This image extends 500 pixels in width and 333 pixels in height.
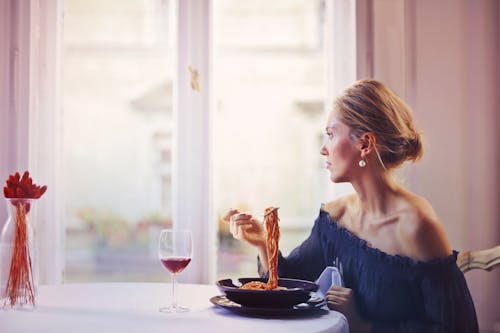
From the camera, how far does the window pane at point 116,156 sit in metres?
5.94

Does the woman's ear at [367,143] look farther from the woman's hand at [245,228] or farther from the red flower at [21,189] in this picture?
the red flower at [21,189]

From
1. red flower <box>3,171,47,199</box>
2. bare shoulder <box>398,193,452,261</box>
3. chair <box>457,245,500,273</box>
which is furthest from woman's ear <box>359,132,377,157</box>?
red flower <box>3,171,47,199</box>

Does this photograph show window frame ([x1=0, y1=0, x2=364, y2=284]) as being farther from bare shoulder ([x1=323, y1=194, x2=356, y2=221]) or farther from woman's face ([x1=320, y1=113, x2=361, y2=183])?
woman's face ([x1=320, y1=113, x2=361, y2=183])

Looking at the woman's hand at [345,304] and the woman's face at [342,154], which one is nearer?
the woman's hand at [345,304]

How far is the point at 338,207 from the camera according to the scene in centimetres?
190

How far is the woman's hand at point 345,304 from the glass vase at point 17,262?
2.31 ft

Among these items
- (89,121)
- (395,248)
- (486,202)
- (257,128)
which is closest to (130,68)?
(89,121)

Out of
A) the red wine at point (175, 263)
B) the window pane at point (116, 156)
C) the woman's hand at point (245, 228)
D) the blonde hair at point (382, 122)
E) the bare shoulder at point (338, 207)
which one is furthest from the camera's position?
the window pane at point (116, 156)

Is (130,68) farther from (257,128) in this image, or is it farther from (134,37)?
(257,128)

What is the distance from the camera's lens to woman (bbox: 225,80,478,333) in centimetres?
155

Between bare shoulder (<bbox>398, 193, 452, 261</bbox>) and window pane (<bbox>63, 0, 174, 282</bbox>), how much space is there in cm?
435

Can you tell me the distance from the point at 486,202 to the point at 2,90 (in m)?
1.93

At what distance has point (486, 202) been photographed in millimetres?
2326

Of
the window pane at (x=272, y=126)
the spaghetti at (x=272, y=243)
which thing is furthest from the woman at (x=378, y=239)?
the window pane at (x=272, y=126)
